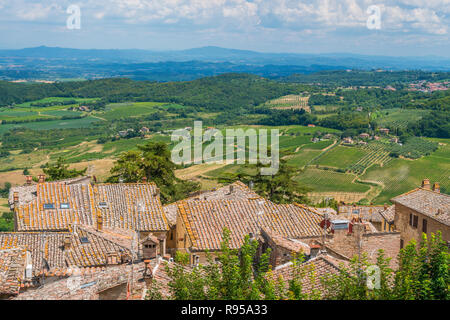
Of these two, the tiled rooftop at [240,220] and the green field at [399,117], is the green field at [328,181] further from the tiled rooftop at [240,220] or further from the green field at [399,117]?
the tiled rooftop at [240,220]

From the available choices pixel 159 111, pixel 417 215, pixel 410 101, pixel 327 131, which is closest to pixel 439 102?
pixel 410 101

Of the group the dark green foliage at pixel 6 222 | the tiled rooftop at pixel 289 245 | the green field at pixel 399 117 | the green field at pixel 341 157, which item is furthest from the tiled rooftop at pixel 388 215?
the green field at pixel 399 117

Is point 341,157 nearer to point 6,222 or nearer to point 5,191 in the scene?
point 5,191

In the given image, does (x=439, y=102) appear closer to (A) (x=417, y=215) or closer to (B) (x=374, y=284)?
(A) (x=417, y=215)

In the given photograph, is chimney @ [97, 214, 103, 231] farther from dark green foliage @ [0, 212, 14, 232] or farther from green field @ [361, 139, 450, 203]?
green field @ [361, 139, 450, 203]

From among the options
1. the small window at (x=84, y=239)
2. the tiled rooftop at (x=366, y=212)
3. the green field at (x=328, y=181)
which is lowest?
the green field at (x=328, y=181)

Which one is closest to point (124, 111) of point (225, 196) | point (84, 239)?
point (225, 196)
